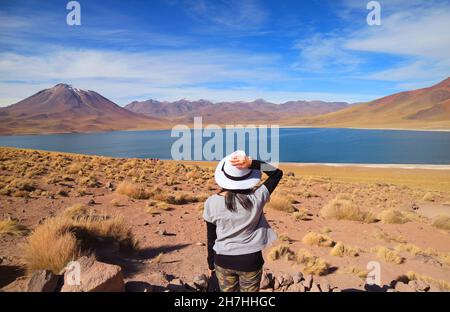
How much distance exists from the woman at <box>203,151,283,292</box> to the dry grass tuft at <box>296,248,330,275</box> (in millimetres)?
3311

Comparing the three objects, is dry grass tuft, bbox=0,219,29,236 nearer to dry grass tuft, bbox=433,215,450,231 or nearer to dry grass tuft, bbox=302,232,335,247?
dry grass tuft, bbox=302,232,335,247

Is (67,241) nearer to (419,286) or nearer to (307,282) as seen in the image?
(307,282)

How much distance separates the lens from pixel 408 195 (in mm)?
17047

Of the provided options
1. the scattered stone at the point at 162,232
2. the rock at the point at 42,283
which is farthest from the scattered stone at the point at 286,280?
the scattered stone at the point at 162,232

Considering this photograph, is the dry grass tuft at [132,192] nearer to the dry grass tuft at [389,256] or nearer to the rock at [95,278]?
the dry grass tuft at [389,256]

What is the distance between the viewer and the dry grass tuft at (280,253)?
6.68 metres

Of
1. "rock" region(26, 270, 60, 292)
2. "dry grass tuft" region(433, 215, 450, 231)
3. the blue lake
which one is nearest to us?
"rock" region(26, 270, 60, 292)

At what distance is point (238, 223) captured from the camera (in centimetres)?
289

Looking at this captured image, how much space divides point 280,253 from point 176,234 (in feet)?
8.54

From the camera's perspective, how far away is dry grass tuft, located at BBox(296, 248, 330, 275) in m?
5.95

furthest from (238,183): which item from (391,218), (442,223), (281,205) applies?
(442,223)

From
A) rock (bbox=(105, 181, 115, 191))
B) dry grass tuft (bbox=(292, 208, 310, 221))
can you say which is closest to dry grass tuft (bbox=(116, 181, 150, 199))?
rock (bbox=(105, 181, 115, 191))

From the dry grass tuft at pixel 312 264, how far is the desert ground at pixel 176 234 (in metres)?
0.02
